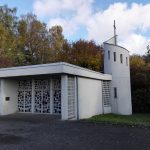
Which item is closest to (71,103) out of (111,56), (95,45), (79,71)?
(79,71)

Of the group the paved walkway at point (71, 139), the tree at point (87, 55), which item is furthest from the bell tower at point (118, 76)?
the tree at point (87, 55)

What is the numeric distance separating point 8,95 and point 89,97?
19.4 feet

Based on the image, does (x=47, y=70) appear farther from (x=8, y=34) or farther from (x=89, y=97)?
(x=8, y=34)

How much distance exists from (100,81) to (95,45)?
20.2m

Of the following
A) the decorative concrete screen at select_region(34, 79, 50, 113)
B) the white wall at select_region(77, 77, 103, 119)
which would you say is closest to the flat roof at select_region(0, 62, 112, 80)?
the white wall at select_region(77, 77, 103, 119)

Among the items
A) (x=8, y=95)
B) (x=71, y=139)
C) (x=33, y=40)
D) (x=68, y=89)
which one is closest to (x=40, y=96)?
(x=8, y=95)

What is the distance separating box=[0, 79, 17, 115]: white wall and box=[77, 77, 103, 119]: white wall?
18.5 feet

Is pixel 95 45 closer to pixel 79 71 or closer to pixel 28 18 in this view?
pixel 28 18

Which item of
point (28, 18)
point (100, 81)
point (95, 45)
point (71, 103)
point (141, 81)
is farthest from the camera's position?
point (28, 18)

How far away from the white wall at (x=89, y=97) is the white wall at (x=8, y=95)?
5.64m

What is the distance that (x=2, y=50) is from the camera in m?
36.1

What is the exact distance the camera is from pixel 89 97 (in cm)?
1884

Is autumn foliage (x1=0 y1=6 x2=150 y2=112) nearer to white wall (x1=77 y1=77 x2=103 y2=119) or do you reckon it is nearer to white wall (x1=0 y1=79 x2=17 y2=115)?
white wall (x1=77 y1=77 x2=103 y2=119)

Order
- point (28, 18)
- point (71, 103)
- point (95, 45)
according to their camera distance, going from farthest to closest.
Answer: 1. point (28, 18)
2. point (95, 45)
3. point (71, 103)
